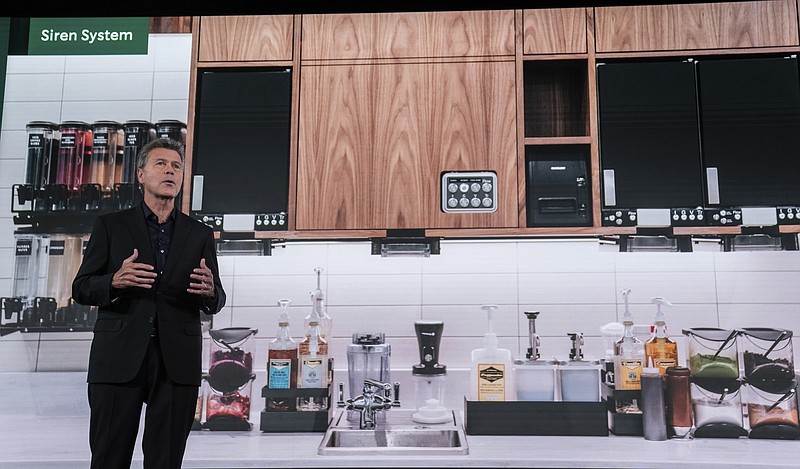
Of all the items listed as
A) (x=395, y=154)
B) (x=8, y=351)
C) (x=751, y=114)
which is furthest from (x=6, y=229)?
(x=751, y=114)

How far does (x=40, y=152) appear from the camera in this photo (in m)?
2.33

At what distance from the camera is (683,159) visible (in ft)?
7.26

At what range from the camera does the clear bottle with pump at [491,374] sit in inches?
78.5

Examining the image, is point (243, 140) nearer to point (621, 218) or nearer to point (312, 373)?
point (312, 373)

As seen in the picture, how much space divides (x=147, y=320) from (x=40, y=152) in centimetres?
122

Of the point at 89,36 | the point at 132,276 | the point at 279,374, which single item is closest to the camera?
the point at 132,276

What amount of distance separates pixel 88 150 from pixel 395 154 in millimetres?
1234

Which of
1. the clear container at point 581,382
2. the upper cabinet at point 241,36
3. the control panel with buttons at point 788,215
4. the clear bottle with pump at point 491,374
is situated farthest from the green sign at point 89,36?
the control panel with buttons at point 788,215

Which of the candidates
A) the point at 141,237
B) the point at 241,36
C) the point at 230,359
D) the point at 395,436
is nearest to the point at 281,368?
the point at 230,359

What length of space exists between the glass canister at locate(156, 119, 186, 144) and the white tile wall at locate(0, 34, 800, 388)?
0.21 m

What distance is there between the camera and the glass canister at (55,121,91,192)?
2.29 meters

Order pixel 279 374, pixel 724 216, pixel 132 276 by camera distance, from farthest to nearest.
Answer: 1. pixel 724 216
2. pixel 279 374
3. pixel 132 276

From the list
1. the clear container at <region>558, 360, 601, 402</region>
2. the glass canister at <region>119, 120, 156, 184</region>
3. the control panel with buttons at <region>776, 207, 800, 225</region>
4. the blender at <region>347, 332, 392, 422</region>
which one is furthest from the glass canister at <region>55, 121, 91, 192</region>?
the control panel with buttons at <region>776, 207, 800, 225</region>

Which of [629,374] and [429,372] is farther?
[429,372]
